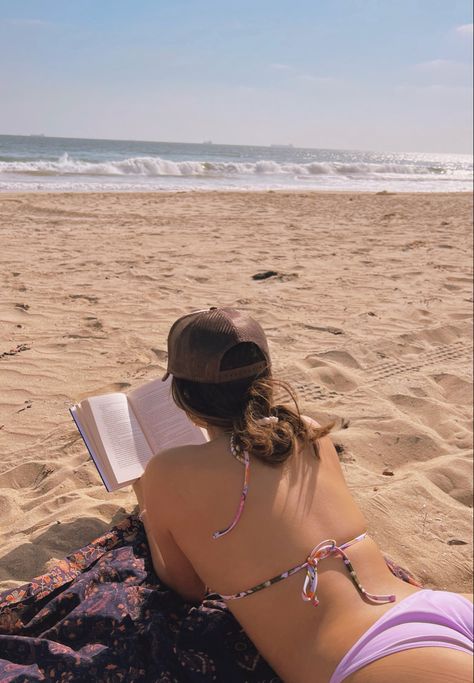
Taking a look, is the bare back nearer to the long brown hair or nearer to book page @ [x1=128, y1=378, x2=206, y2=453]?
the long brown hair

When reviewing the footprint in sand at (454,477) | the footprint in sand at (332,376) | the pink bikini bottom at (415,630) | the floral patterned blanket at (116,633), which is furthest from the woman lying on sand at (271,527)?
the footprint in sand at (332,376)

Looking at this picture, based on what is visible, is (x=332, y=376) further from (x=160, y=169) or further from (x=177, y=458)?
(x=160, y=169)

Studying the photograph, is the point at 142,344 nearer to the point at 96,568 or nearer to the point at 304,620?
the point at 96,568

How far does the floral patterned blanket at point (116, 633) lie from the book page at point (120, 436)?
14.6 inches

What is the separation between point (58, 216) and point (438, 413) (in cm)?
723

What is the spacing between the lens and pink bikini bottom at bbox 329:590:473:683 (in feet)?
4.24

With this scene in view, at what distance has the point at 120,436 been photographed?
2400mm

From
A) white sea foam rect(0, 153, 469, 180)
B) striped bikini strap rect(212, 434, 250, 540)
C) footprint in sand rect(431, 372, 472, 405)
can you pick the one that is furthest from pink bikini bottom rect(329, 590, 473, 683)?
white sea foam rect(0, 153, 469, 180)

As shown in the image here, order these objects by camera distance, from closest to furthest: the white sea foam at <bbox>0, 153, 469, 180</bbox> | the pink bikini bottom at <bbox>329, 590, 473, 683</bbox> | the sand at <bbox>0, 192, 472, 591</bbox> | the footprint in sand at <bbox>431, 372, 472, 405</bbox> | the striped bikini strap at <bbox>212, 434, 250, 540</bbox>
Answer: the pink bikini bottom at <bbox>329, 590, 473, 683</bbox>, the striped bikini strap at <bbox>212, 434, 250, 540</bbox>, the sand at <bbox>0, 192, 472, 591</bbox>, the footprint in sand at <bbox>431, 372, 472, 405</bbox>, the white sea foam at <bbox>0, 153, 469, 180</bbox>

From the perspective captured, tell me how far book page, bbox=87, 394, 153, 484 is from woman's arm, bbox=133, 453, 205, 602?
38cm

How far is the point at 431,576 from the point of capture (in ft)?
8.09

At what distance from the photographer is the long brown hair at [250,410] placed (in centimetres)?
160

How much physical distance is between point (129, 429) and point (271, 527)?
1.02 m

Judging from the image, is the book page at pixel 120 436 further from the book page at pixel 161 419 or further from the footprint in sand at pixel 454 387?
the footprint in sand at pixel 454 387
